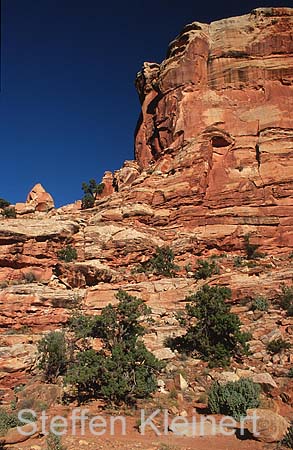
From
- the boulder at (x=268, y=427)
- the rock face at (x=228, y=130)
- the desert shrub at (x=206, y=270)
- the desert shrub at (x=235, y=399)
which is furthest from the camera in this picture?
the rock face at (x=228, y=130)

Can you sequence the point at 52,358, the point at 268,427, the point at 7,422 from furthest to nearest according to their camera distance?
the point at 52,358 → the point at 7,422 → the point at 268,427

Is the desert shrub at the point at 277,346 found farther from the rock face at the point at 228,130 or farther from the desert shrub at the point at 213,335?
the rock face at the point at 228,130

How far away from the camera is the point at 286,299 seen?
15875 mm

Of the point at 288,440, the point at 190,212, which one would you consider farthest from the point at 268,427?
the point at 190,212

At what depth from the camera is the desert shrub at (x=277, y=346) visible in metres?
12.3

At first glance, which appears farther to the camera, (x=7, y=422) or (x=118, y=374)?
(x=118, y=374)

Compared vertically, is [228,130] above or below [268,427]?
above

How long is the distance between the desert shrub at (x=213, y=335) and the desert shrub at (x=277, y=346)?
850mm

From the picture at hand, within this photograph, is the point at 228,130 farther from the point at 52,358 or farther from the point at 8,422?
the point at 8,422

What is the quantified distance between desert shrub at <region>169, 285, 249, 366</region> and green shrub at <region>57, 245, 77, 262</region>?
10.8m

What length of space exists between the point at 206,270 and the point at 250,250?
5.48m

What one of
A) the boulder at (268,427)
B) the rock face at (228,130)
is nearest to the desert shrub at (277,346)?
the boulder at (268,427)

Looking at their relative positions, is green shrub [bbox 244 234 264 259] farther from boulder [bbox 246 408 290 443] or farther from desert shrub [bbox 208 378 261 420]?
boulder [bbox 246 408 290 443]

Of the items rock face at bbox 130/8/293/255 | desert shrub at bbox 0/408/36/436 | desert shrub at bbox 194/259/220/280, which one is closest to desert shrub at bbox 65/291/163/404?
desert shrub at bbox 0/408/36/436
